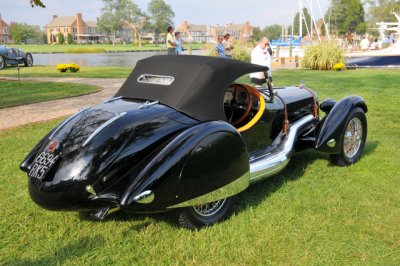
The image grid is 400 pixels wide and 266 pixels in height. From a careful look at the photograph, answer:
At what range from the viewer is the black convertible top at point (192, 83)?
3.67 metres

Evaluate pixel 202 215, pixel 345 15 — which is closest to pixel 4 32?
pixel 345 15

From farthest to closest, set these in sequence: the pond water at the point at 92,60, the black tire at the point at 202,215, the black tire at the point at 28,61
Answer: the pond water at the point at 92,60, the black tire at the point at 28,61, the black tire at the point at 202,215

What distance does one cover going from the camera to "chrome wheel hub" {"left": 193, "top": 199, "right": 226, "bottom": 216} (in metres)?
3.52

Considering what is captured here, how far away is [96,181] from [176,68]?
1.51 m

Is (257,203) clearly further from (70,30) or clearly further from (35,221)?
(70,30)

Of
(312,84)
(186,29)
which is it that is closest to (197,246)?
(312,84)

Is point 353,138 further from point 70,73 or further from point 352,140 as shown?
point 70,73

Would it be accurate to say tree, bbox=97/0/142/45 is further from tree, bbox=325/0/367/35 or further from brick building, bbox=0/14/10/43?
tree, bbox=325/0/367/35

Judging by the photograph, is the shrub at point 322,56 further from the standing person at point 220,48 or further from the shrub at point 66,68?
the shrub at point 66,68

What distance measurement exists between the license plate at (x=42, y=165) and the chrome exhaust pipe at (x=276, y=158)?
1885 mm

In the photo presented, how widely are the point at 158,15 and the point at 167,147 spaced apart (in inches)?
5167

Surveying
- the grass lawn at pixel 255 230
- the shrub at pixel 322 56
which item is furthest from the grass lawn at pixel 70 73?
the grass lawn at pixel 255 230

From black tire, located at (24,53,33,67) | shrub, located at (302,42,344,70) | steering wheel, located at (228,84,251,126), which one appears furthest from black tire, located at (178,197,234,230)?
black tire, located at (24,53,33,67)

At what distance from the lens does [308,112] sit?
212 inches
